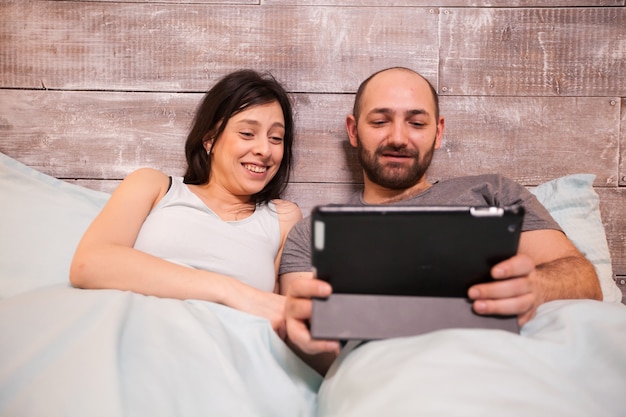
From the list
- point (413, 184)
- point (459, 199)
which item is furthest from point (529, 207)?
point (413, 184)

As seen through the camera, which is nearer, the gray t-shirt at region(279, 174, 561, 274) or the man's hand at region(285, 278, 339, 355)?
the man's hand at region(285, 278, 339, 355)

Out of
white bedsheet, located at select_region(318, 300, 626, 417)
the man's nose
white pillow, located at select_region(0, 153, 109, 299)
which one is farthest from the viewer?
the man's nose

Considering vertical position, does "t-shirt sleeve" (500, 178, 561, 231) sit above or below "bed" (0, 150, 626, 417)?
above

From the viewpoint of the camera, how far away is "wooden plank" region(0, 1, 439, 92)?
1405 millimetres

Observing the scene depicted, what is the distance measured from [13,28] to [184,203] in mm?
783

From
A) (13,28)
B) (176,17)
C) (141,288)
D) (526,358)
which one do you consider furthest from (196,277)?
(13,28)

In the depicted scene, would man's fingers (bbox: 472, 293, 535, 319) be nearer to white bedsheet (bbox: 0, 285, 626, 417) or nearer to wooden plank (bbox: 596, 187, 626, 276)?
white bedsheet (bbox: 0, 285, 626, 417)

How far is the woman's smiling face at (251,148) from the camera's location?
1248 mm

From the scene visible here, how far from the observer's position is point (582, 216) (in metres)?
1.24

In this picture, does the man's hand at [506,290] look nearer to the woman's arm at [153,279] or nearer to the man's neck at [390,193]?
the woman's arm at [153,279]

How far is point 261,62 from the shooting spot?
1414 mm

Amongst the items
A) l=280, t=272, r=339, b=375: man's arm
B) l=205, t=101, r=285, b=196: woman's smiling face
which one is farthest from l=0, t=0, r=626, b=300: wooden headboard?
l=280, t=272, r=339, b=375: man's arm

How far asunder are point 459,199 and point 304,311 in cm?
61

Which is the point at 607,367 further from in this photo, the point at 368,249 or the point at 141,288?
the point at 141,288
